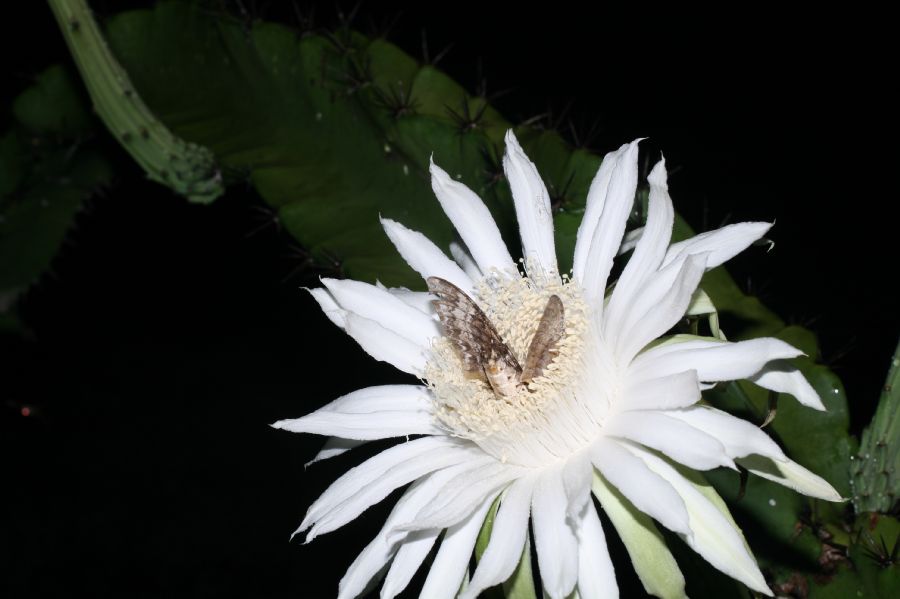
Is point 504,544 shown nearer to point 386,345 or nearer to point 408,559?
point 408,559

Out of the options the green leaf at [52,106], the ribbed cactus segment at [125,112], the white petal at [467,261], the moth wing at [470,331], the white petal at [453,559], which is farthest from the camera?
the green leaf at [52,106]

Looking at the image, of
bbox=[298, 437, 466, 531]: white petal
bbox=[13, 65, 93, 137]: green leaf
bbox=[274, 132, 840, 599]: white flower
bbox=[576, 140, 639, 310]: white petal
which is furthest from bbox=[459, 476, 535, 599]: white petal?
bbox=[13, 65, 93, 137]: green leaf

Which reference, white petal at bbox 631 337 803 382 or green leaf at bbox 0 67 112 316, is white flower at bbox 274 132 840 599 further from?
green leaf at bbox 0 67 112 316

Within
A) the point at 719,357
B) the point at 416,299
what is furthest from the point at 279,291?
the point at 719,357

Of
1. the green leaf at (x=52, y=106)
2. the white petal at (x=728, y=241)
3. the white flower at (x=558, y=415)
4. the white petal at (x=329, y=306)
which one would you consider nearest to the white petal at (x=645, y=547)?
the white flower at (x=558, y=415)

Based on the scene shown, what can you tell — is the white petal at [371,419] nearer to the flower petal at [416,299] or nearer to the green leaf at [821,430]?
the flower petal at [416,299]

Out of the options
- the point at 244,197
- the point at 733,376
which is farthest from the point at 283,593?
the point at 733,376
